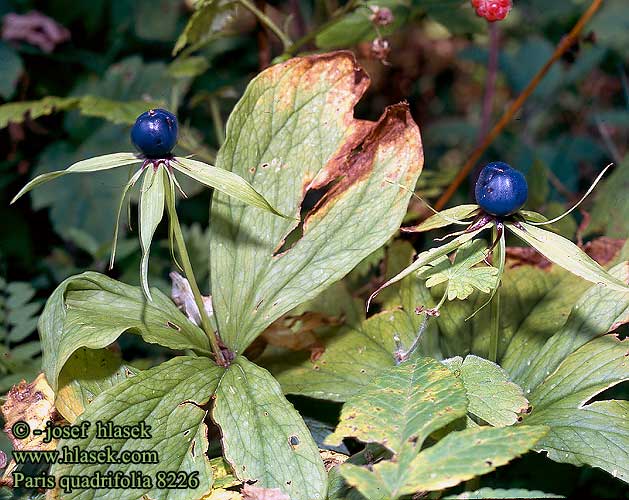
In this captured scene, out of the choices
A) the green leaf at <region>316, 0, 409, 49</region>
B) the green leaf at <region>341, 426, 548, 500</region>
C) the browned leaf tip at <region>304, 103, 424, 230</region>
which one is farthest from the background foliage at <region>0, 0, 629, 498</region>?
the browned leaf tip at <region>304, 103, 424, 230</region>

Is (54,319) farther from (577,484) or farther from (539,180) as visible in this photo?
(539,180)

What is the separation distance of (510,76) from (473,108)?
580mm

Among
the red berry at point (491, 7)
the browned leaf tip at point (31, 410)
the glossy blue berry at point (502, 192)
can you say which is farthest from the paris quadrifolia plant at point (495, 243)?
the browned leaf tip at point (31, 410)

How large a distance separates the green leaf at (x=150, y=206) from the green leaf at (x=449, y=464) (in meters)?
0.41

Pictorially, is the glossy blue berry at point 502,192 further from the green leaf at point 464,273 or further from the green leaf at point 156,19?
the green leaf at point 156,19

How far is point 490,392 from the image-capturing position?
109cm

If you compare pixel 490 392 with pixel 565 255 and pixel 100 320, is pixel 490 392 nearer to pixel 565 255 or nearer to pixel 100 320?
pixel 565 255

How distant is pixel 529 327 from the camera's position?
4.46 ft

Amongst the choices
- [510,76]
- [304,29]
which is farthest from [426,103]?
[304,29]

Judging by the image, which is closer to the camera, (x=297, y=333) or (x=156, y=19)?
(x=297, y=333)

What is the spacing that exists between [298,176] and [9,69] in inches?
43.2

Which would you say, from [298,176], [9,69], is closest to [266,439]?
[298,176]

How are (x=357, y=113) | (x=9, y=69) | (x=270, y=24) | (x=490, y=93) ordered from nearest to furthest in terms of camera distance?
(x=270, y=24), (x=9, y=69), (x=490, y=93), (x=357, y=113)

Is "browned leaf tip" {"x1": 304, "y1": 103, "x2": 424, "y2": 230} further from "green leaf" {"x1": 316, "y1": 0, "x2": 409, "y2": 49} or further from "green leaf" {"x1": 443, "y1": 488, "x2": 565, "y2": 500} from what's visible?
"green leaf" {"x1": 443, "y1": 488, "x2": 565, "y2": 500}
